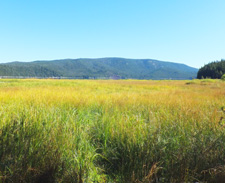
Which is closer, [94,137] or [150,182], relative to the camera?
[150,182]

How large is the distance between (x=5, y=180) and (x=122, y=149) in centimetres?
191

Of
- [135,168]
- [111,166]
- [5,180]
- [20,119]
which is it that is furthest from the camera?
[20,119]

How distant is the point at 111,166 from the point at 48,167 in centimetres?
109

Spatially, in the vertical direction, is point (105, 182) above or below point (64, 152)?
below

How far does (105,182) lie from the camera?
2.72 metres

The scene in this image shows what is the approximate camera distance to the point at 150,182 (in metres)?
2.63

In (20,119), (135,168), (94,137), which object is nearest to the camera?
(135,168)

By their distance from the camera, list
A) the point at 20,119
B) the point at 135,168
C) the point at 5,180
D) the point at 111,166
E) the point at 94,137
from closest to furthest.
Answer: the point at 5,180 < the point at 135,168 < the point at 111,166 < the point at 20,119 < the point at 94,137

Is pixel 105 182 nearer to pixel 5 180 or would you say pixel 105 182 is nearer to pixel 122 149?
pixel 122 149

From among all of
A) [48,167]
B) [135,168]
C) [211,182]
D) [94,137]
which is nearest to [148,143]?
[135,168]

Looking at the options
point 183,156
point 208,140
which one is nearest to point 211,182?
point 183,156

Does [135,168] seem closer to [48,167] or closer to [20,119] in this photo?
[48,167]

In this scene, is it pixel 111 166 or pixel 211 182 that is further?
pixel 111 166

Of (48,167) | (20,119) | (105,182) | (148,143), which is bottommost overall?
(105,182)
